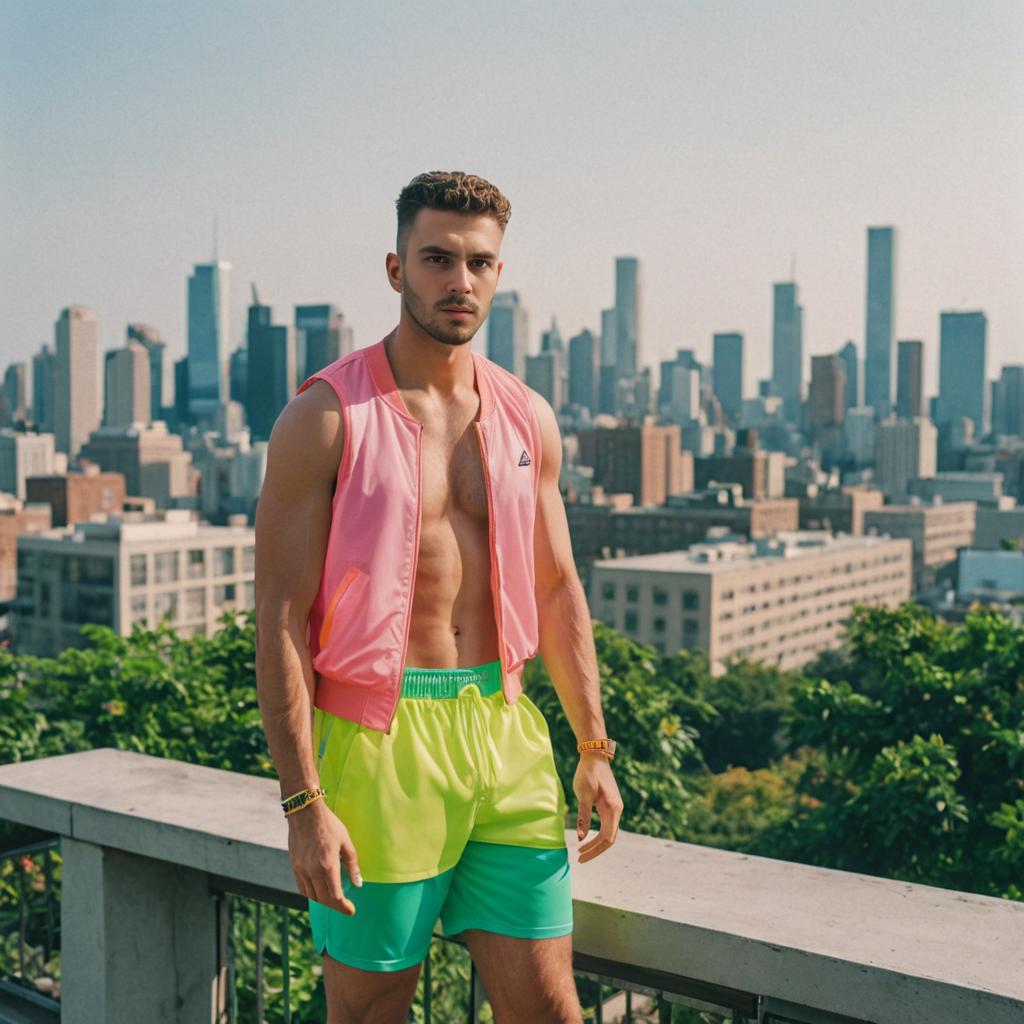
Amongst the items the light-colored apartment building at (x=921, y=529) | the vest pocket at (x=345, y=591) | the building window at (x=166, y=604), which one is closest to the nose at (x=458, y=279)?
the vest pocket at (x=345, y=591)

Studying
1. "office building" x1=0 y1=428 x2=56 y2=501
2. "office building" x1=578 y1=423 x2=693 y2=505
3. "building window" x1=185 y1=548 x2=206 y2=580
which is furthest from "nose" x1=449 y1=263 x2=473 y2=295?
"office building" x1=0 y1=428 x2=56 y2=501

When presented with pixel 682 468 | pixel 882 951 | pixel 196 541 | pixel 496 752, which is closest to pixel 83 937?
pixel 496 752

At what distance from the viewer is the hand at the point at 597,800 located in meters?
2.79

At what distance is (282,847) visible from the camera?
2.98 m

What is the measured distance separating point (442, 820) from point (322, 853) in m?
0.24

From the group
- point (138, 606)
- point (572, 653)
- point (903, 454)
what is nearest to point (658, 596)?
point (138, 606)

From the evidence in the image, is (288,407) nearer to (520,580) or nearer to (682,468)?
(520,580)

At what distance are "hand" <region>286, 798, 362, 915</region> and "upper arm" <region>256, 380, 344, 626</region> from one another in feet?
1.24

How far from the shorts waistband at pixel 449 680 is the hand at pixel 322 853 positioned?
293 millimetres

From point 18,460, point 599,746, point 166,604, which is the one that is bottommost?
point 166,604

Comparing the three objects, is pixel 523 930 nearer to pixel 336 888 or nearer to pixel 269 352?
pixel 336 888

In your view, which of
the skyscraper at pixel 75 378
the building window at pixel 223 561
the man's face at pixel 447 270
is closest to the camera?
the man's face at pixel 447 270

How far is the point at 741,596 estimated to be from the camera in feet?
266

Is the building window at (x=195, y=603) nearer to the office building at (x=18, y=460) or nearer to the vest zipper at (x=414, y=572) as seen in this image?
the vest zipper at (x=414, y=572)
